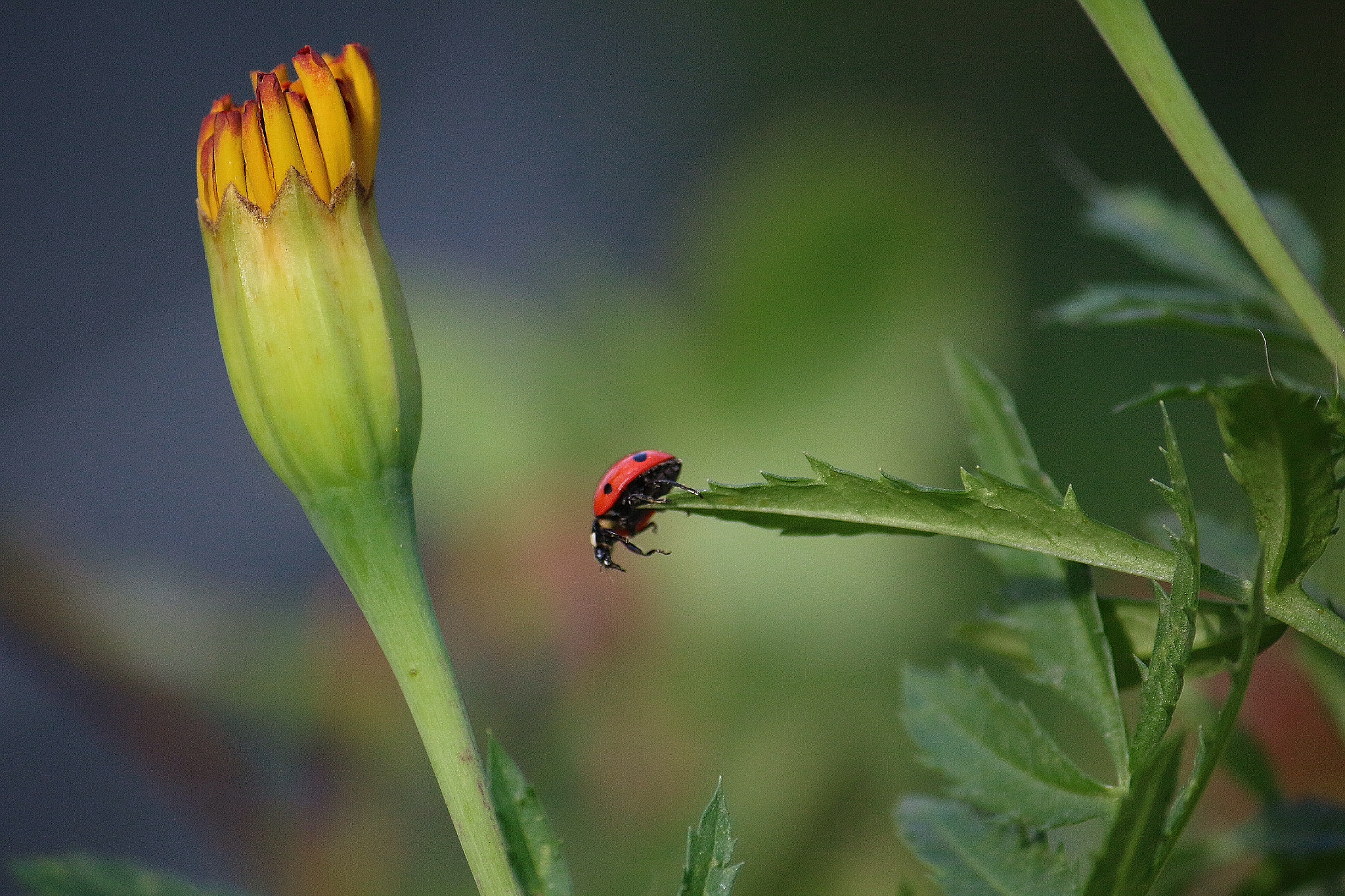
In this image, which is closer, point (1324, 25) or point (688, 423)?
point (688, 423)

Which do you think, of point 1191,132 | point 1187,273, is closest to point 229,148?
point 1191,132

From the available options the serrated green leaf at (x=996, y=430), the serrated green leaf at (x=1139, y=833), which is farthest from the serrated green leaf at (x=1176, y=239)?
the serrated green leaf at (x=1139, y=833)

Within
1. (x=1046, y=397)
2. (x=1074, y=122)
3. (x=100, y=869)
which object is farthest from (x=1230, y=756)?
(x=1074, y=122)

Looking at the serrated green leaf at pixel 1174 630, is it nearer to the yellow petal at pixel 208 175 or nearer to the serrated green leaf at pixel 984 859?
the serrated green leaf at pixel 984 859

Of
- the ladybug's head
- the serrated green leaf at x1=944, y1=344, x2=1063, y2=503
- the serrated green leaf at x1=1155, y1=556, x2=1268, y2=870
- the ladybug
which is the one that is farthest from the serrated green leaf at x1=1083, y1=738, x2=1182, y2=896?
the ladybug's head

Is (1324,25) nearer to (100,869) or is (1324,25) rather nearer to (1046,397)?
(1046,397)

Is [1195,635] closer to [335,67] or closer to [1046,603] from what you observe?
[1046,603]

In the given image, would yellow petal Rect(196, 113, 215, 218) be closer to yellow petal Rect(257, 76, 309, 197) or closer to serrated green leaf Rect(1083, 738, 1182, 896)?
yellow petal Rect(257, 76, 309, 197)
